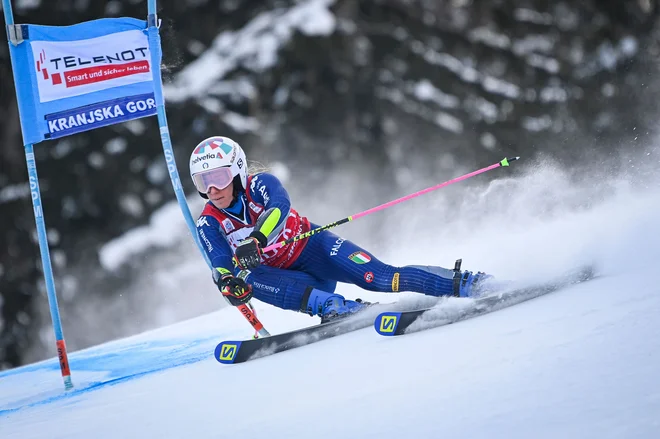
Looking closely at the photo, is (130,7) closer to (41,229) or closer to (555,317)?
(41,229)

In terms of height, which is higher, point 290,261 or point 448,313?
point 290,261

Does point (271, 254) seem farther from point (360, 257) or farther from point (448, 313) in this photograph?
point (448, 313)

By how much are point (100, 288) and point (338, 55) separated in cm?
341

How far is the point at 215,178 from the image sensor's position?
10.0ft

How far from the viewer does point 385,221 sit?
6602 millimetres

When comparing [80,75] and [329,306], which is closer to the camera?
[329,306]

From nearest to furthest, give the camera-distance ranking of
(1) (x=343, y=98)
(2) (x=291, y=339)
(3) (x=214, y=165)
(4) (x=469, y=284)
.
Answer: (4) (x=469, y=284)
(2) (x=291, y=339)
(3) (x=214, y=165)
(1) (x=343, y=98)

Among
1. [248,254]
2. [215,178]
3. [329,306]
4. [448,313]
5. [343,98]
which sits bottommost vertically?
[448,313]

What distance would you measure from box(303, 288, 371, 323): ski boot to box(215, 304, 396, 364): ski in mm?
54

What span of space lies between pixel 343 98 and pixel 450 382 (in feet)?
19.5

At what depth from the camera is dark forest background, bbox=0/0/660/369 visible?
6.76 metres

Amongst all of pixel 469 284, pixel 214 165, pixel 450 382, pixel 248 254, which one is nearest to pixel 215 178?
pixel 214 165

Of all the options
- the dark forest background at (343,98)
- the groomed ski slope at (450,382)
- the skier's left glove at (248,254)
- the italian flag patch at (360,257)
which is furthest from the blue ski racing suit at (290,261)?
the dark forest background at (343,98)

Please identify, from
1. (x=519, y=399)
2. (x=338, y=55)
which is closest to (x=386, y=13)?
(x=338, y=55)
